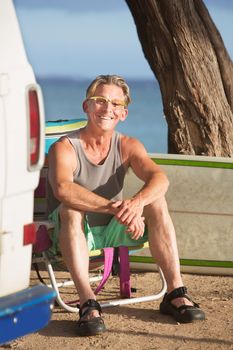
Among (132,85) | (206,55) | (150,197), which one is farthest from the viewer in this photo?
(132,85)

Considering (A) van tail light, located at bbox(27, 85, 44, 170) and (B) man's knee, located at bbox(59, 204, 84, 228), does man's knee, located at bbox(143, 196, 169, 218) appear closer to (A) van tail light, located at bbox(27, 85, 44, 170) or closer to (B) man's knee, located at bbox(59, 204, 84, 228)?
(B) man's knee, located at bbox(59, 204, 84, 228)

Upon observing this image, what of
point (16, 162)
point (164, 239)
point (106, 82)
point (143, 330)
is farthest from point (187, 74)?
point (16, 162)

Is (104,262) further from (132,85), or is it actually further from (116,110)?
(132,85)

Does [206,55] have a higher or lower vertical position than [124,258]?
higher

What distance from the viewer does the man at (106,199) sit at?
17.6 ft

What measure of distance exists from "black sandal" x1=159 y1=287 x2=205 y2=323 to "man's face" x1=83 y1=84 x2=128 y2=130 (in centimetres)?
98

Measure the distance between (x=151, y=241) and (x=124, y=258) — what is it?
0.79 feet

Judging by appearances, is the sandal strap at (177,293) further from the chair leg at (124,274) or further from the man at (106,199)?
the chair leg at (124,274)

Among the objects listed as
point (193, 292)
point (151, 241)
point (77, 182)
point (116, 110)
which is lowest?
point (193, 292)

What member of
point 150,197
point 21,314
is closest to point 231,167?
point 150,197

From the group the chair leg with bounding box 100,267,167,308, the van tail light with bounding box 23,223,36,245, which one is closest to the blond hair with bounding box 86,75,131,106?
the chair leg with bounding box 100,267,167,308

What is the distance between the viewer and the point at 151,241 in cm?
565

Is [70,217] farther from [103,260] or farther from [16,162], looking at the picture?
[16,162]

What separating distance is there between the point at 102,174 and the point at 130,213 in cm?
41
